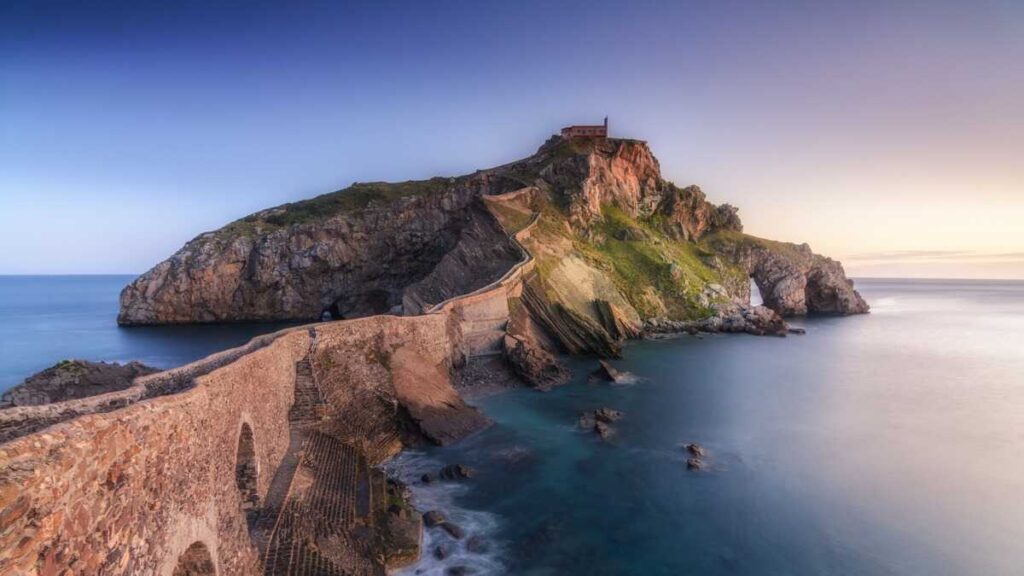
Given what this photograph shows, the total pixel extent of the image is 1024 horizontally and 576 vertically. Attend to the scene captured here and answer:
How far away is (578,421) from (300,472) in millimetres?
14015

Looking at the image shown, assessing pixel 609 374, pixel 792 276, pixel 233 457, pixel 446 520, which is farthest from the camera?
pixel 792 276

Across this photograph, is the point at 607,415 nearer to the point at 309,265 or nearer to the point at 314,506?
the point at 314,506

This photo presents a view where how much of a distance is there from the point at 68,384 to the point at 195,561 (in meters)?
15.2

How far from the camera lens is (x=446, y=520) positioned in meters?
15.7

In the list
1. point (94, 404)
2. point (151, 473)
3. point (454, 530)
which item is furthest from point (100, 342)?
point (151, 473)

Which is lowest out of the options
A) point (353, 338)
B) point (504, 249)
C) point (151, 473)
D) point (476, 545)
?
point (476, 545)

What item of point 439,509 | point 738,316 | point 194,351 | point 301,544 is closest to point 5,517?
point 301,544

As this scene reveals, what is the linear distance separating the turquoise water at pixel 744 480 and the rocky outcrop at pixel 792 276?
32032 millimetres

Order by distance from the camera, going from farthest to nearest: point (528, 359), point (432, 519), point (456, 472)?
point (528, 359) < point (456, 472) < point (432, 519)

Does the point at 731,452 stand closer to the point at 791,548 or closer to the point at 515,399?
the point at 791,548

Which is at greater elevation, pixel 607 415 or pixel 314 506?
pixel 314 506

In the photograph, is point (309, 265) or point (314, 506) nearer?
point (314, 506)

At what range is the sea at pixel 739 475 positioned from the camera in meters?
14.7

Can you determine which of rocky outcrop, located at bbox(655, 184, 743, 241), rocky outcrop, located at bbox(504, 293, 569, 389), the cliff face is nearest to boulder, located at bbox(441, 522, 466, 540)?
rocky outcrop, located at bbox(504, 293, 569, 389)
